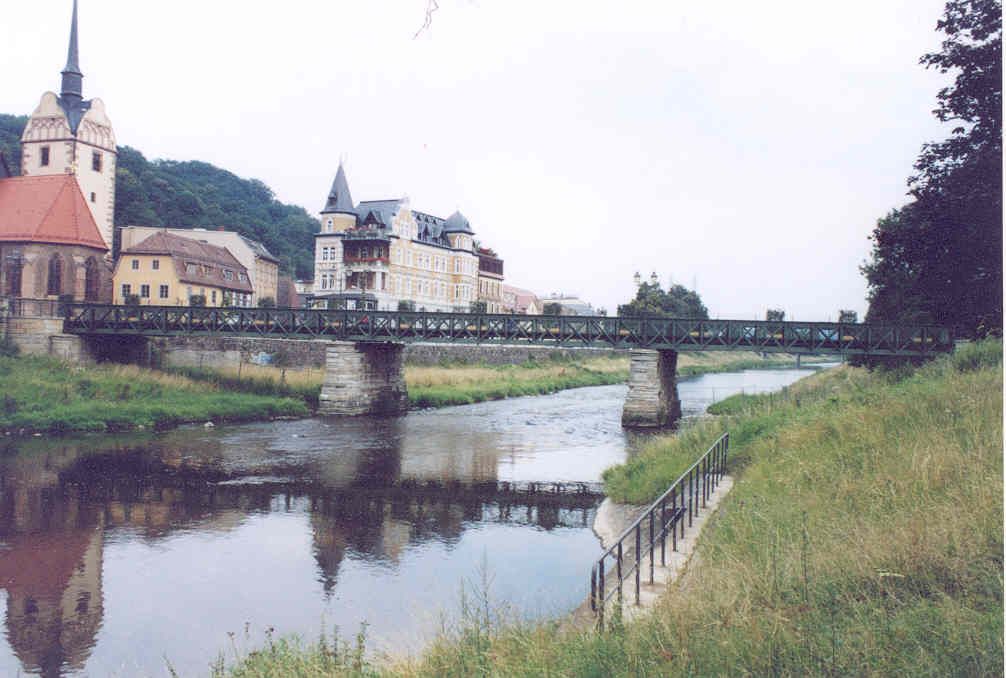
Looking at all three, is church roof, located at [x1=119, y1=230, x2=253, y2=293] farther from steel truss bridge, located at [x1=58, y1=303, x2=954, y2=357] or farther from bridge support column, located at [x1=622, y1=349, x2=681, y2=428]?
bridge support column, located at [x1=622, y1=349, x2=681, y2=428]

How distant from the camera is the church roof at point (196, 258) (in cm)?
6331

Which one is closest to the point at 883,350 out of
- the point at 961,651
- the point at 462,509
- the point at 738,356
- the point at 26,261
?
the point at 462,509

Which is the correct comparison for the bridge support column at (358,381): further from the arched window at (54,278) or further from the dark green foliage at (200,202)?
the dark green foliage at (200,202)

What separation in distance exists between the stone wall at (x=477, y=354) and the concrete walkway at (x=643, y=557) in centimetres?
4222

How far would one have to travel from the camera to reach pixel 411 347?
64.0m

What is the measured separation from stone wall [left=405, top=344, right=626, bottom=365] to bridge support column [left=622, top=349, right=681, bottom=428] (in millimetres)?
19584

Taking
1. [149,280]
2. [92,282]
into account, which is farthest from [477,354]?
[92,282]

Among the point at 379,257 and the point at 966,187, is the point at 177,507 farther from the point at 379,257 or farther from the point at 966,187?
the point at 379,257

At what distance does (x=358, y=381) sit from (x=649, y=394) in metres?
14.4

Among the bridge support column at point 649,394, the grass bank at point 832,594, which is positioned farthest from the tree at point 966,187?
the bridge support column at point 649,394

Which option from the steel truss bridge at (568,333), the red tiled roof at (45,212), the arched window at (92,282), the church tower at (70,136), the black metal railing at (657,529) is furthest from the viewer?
the church tower at (70,136)

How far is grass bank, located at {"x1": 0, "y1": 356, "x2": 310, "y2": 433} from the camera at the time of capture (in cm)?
3297

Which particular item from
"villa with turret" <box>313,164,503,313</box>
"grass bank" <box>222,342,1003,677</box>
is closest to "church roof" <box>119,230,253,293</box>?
"villa with turret" <box>313,164,503,313</box>

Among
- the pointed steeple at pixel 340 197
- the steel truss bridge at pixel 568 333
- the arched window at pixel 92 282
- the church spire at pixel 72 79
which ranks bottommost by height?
the steel truss bridge at pixel 568 333
